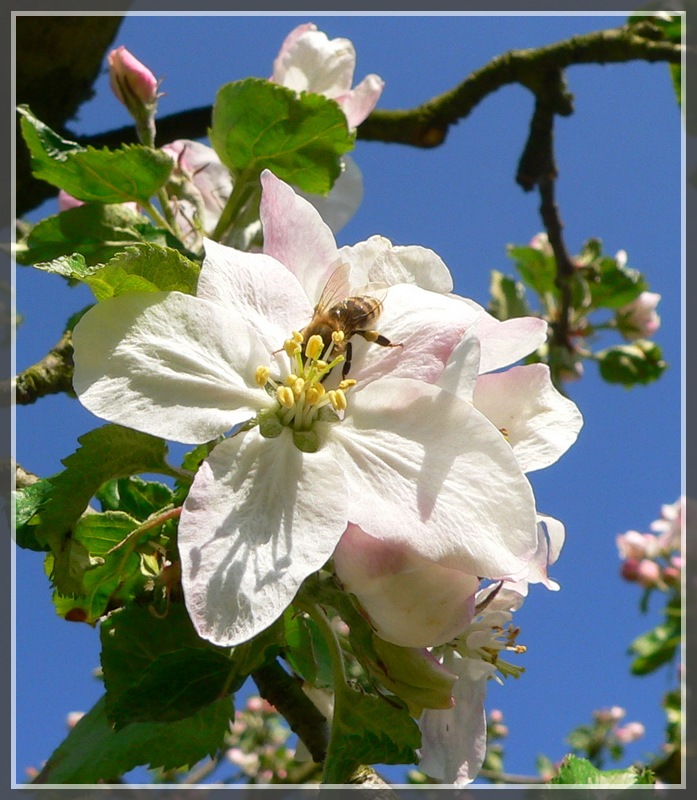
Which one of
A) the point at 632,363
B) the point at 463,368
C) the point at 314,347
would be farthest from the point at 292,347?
the point at 632,363

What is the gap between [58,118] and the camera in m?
1.52

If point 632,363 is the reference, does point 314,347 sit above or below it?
below

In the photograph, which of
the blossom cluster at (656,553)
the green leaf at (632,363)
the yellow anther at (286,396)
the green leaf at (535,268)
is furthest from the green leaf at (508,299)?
the yellow anther at (286,396)

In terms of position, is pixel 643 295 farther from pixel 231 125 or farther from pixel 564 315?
pixel 231 125

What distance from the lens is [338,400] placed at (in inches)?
22.0

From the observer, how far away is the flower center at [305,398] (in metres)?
0.56

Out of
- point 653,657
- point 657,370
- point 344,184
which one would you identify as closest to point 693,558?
point 653,657

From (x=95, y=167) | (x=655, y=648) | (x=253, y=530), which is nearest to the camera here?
(x=253, y=530)

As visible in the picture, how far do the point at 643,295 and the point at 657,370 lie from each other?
225mm

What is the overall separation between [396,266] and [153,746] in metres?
0.44

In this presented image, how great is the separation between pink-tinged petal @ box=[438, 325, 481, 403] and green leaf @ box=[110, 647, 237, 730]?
0.24 meters

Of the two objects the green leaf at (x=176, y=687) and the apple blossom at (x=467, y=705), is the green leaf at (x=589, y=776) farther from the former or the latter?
the green leaf at (x=176, y=687)

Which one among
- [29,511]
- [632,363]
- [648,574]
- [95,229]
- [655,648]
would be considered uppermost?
[632,363]

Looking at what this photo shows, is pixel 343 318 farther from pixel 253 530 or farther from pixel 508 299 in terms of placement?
pixel 508 299
